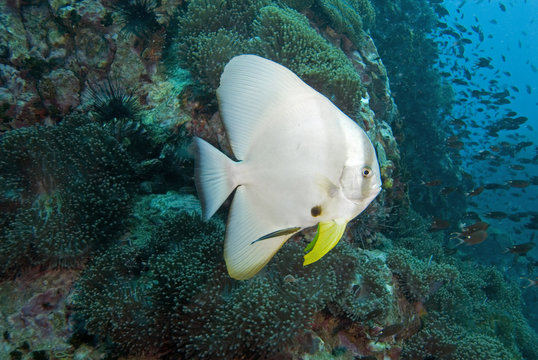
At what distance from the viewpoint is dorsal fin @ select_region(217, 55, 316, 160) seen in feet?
4.36

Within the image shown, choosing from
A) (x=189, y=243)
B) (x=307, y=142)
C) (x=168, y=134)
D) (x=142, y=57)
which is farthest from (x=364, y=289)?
(x=142, y=57)

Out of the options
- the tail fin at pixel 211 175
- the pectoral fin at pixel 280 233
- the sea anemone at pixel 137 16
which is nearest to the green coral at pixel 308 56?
the sea anemone at pixel 137 16

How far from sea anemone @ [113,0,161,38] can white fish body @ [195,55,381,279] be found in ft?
13.8

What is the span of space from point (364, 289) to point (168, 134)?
9.94 ft

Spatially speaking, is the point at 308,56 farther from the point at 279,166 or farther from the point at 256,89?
the point at 279,166

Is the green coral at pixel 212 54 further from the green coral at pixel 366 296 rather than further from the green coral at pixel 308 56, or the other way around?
the green coral at pixel 366 296

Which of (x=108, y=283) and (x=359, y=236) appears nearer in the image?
(x=108, y=283)

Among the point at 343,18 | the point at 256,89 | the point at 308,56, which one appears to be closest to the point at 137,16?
the point at 308,56

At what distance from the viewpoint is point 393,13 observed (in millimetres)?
12211

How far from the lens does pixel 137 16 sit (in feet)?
15.1

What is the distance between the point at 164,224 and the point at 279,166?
81.9 inches

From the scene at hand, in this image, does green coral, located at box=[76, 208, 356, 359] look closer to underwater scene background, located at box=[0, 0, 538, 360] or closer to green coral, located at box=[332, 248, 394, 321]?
underwater scene background, located at box=[0, 0, 538, 360]

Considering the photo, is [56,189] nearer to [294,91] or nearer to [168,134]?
[168,134]

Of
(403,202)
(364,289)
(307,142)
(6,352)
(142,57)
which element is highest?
(142,57)
